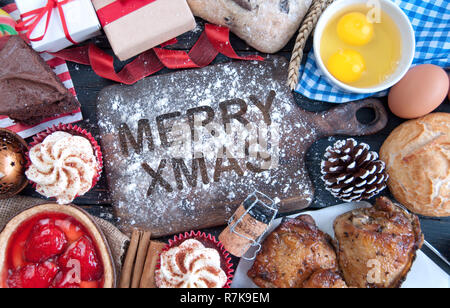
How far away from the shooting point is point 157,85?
6.55ft

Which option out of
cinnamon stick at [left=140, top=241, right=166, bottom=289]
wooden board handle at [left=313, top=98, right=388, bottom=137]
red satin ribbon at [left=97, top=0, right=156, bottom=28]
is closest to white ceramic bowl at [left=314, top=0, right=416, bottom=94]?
wooden board handle at [left=313, top=98, right=388, bottom=137]

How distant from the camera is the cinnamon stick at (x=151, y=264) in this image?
182 centimetres

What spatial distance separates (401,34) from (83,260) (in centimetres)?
207

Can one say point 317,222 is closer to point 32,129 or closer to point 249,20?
point 249,20

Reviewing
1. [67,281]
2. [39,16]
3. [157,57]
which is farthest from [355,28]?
[67,281]

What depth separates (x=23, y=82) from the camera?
68.6 inches

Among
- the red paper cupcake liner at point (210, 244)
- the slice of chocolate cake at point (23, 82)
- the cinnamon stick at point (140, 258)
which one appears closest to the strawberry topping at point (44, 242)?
the cinnamon stick at point (140, 258)

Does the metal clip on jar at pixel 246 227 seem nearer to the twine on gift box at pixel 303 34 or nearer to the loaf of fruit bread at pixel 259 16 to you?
the twine on gift box at pixel 303 34

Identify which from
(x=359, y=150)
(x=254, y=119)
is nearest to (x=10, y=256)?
(x=254, y=119)

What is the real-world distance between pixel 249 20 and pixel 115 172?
117 centimetres

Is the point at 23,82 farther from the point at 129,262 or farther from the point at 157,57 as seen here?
the point at 129,262

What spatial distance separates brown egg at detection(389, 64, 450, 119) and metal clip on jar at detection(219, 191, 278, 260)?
928 mm

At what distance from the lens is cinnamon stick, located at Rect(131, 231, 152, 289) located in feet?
5.99

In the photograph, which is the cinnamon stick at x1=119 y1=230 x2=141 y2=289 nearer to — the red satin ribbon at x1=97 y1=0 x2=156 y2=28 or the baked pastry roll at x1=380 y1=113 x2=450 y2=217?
the red satin ribbon at x1=97 y1=0 x2=156 y2=28
